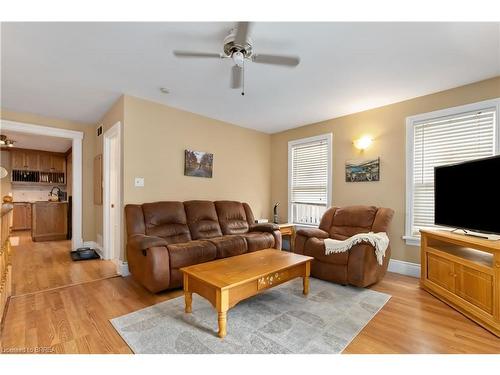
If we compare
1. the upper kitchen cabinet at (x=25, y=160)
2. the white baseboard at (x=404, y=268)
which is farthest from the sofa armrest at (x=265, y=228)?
the upper kitchen cabinet at (x=25, y=160)

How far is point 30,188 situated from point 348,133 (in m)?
8.89

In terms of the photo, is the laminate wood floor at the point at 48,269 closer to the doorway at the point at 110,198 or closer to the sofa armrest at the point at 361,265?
the doorway at the point at 110,198

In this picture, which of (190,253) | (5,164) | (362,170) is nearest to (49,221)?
(5,164)

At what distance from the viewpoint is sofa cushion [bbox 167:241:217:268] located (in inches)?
107

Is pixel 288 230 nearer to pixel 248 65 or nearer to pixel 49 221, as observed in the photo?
pixel 248 65

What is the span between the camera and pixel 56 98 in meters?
3.38

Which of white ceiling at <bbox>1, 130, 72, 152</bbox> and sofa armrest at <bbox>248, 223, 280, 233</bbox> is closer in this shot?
sofa armrest at <bbox>248, 223, 280, 233</bbox>

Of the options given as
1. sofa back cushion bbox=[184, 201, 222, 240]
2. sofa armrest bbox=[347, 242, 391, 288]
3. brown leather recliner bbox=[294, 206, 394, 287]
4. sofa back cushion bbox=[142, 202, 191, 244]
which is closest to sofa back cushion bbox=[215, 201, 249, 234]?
sofa back cushion bbox=[184, 201, 222, 240]

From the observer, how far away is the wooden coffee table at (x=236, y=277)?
72.7 inches

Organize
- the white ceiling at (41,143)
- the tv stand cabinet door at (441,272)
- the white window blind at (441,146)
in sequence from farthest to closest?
the white ceiling at (41,143)
the white window blind at (441,146)
the tv stand cabinet door at (441,272)

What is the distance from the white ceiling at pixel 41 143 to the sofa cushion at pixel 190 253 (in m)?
4.41

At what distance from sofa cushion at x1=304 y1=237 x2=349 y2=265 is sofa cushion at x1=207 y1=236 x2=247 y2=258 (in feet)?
2.91

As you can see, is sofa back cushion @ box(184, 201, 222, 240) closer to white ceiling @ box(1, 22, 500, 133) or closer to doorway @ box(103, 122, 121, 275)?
doorway @ box(103, 122, 121, 275)
